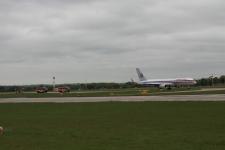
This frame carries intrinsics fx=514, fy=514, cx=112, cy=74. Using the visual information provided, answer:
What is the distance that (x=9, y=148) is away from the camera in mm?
16969

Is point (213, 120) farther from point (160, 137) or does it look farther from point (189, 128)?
point (160, 137)

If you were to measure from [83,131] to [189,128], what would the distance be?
14.9 feet

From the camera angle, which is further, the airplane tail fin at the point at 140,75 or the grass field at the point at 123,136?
the airplane tail fin at the point at 140,75

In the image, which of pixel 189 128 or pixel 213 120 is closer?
pixel 189 128

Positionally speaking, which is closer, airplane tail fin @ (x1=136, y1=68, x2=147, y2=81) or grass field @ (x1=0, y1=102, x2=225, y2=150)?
grass field @ (x1=0, y1=102, x2=225, y2=150)

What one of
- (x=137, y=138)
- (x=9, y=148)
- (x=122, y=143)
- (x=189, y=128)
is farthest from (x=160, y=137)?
(x=9, y=148)

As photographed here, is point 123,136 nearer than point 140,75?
Yes

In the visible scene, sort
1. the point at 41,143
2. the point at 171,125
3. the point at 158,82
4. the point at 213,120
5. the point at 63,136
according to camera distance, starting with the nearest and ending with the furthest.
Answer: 1. the point at 41,143
2. the point at 63,136
3. the point at 171,125
4. the point at 213,120
5. the point at 158,82

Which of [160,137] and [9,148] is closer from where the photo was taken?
[9,148]

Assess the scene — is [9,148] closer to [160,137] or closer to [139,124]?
[160,137]

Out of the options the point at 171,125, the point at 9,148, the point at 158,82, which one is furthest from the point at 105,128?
the point at 158,82

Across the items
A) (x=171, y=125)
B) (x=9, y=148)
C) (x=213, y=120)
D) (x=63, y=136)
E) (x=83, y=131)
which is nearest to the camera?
A: (x=9, y=148)

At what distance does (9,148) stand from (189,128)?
27.5 feet

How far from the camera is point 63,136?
20.2 metres
